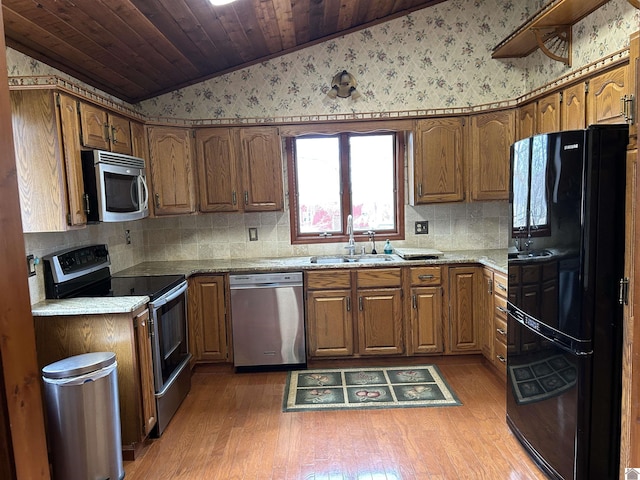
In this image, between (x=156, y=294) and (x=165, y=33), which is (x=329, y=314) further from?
(x=165, y=33)

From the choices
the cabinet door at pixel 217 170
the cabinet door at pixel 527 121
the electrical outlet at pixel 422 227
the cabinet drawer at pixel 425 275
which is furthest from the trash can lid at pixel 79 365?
the cabinet door at pixel 527 121

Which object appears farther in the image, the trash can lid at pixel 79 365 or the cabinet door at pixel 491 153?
the cabinet door at pixel 491 153

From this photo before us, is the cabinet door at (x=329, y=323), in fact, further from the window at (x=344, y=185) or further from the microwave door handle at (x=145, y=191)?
the microwave door handle at (x=145, y=191)

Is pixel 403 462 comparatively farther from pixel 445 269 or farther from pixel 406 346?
pixel 445 269

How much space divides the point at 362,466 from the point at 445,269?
5.84 feet

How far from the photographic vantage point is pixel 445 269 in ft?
11.8

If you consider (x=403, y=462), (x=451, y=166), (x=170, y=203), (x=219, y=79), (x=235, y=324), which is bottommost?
(x=403, y=462)

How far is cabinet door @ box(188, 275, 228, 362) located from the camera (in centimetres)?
361

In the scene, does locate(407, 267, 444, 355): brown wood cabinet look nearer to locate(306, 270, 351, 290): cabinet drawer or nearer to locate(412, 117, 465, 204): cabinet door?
locate(306, 270, 351, 290): cabinet drawer

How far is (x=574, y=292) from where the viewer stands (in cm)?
191

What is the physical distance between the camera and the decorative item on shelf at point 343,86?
392 centimetres

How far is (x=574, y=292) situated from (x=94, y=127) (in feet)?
9.13

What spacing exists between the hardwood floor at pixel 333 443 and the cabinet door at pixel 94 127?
1875mm

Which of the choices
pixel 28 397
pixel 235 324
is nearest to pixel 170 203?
pixel 235 324
